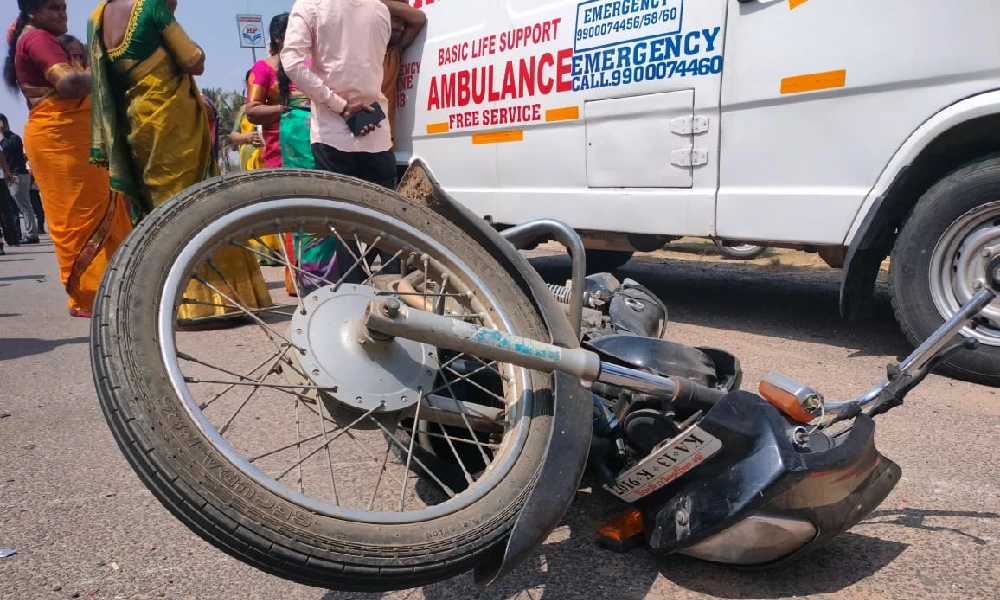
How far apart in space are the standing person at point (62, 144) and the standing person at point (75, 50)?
0.07m

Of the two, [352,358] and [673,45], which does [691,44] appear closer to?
[673,45]

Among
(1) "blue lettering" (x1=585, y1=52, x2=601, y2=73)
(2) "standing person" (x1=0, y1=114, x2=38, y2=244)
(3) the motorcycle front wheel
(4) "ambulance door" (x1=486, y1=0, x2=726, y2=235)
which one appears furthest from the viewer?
(2) "standing person" (x1=0, y1=114, x2=38, y2=244)

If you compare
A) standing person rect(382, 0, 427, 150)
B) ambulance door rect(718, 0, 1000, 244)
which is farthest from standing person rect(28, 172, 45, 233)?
ambulance door rect(718, 0, 1000, 244)

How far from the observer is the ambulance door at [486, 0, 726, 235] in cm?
347

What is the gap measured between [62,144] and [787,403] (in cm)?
462

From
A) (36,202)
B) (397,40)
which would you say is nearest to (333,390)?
(397,40)

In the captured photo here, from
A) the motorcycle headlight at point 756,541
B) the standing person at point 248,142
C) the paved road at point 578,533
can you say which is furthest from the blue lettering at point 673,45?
the standing person at point 248,142

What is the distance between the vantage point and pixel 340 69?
3.32 m

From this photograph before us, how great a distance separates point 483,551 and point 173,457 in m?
0.54

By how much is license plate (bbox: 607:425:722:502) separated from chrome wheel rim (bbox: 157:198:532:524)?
27 centimetres

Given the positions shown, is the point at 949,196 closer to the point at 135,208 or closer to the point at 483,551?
the point at 483,551

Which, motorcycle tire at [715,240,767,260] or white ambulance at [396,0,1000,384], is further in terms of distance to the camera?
motorcycle tire at [715,240,767,260]

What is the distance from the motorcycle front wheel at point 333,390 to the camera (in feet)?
3.70

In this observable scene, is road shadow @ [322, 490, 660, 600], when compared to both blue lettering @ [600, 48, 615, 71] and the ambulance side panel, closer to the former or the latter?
the ambulance side panel
